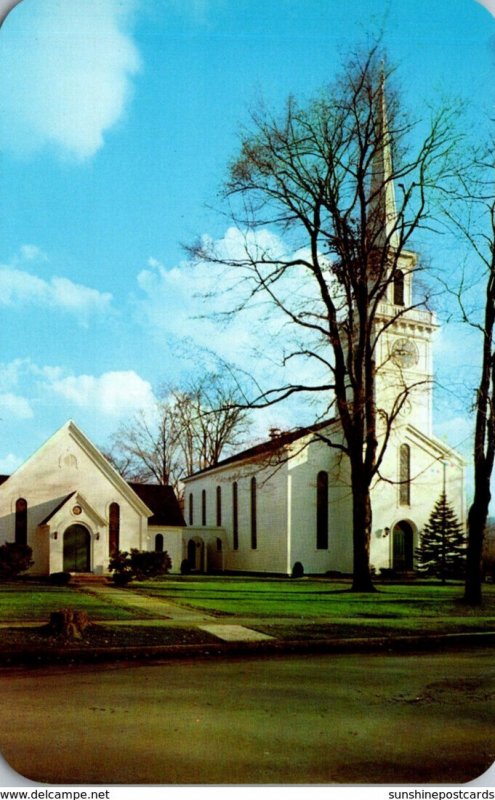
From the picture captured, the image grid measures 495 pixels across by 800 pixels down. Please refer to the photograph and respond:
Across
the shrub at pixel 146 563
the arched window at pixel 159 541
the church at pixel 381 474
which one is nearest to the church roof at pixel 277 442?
the church at pixel 381 474

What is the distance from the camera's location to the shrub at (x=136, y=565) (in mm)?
8227

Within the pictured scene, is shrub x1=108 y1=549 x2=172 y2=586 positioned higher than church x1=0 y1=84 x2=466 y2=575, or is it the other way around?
church x1=0 y1=84 x2=466 y2=575

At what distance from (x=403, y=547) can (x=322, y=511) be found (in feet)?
12.9

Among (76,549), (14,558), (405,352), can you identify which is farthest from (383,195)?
(14,558)

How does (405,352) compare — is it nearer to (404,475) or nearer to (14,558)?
(404,475)

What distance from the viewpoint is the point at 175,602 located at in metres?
9.38

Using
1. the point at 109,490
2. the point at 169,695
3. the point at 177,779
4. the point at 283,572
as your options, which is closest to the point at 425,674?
the point at 169,695

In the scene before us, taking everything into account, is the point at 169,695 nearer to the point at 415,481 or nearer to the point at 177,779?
the point at 177,779

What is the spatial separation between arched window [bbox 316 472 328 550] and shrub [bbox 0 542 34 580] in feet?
19.6

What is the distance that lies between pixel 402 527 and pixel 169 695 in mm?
5024

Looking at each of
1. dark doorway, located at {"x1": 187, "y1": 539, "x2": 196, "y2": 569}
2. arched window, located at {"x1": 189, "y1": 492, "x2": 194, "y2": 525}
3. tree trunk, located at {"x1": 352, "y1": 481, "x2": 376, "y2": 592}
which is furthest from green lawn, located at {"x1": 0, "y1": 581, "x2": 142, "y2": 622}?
tree trunk, located at {"x1": 352, "y1": 481, "x2": 376, "y2": 592}

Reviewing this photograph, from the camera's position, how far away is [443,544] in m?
11.2

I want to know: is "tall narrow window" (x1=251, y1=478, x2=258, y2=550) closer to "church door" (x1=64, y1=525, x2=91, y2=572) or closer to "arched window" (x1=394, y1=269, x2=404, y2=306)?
"arched window" (x1=394, y1=269, x2=404, y2=306)

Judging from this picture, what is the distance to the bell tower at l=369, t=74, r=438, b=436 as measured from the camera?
31.8ft
